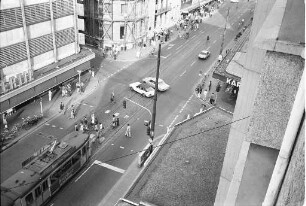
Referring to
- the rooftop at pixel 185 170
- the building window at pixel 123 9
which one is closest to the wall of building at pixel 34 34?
the building window at pixel 123 9

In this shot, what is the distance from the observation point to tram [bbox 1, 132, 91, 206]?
19656 millimetres

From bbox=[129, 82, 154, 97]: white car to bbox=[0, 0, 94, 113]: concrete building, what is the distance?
22.7ft

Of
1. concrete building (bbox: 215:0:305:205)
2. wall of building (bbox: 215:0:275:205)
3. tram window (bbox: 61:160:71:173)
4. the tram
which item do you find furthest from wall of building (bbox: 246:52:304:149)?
tram window (bbox: 61:160:71:173)

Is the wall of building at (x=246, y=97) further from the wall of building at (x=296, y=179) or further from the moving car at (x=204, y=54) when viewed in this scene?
the moving car at (x=204, y=54)

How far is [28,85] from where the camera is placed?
1353 inches

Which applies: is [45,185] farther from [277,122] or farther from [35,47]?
[277,122]

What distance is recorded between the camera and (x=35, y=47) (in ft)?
115

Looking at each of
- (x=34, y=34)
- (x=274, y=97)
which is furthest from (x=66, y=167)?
(x=274, y=97)

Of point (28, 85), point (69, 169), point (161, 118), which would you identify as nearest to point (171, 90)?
point (161, 118)

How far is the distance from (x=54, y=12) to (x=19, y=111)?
438 inches

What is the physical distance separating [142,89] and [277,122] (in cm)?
3460

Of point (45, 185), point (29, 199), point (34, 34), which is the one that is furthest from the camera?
point (34, 34)

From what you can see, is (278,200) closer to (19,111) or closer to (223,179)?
(223,179)

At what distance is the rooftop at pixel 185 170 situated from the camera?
64.4 feet
